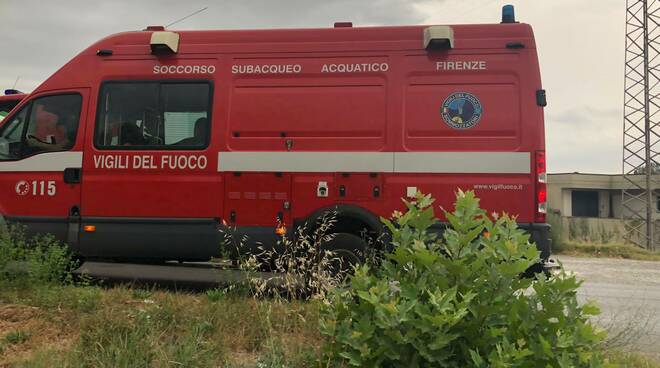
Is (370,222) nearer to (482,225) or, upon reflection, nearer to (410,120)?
(410,120)

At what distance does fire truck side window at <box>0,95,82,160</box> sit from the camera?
5.51 metres

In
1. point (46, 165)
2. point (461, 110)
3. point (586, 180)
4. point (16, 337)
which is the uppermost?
point (586, 180)

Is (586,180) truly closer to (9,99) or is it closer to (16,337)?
(9,99)

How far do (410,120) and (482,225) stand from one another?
9.07 ft

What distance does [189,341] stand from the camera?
2988 mm

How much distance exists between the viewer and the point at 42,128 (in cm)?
560

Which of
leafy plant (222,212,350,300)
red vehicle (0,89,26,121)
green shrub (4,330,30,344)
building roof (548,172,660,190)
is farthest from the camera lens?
building roof (548,172,660,190)

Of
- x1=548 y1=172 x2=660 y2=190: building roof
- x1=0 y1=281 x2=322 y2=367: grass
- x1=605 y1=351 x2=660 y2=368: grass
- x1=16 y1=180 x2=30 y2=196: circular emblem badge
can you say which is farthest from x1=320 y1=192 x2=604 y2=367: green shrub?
x1=548 y1=172 x2=660 y2=190: building roof

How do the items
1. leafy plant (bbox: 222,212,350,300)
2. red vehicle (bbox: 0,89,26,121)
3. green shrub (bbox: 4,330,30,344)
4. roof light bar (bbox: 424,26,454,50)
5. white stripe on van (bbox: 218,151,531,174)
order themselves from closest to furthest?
green shrub (bbox: 4,330,30,344) < leafy plant (bbox: 222,212,350,300) < white stripe on van (bbox: 218,151,531,174) < roof light bar (bbox: 424,26,454,50) < red vehicle (bbox: 0,89,26,121)

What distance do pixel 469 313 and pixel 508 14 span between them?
13.4 ft

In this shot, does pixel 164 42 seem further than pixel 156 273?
No

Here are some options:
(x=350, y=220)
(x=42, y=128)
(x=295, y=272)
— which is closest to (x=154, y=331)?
(x=295, y=272)

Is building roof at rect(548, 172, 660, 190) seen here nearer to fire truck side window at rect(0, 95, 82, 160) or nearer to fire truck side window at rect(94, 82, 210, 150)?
fire truck side window at rect(94, 82, 210, 150)

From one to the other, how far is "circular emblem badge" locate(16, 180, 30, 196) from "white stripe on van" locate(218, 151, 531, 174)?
246cm
